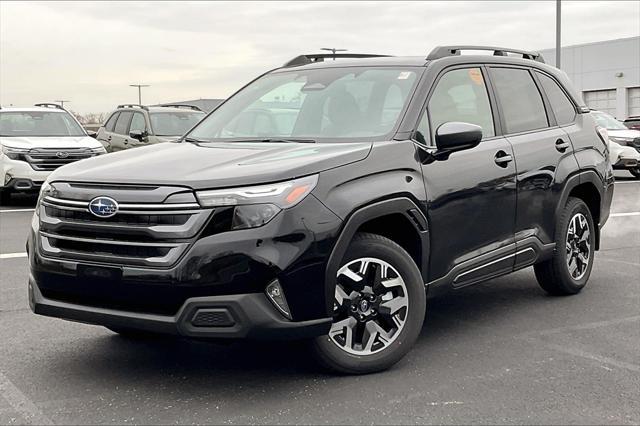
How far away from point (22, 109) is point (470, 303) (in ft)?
36.0

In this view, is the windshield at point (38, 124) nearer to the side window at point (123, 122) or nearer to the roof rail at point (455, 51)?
the side window at point (123, 122)

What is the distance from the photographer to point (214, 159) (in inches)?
165

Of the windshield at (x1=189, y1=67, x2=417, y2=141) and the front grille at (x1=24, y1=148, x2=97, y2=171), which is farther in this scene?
the front grille at (x1=24, y1=148, x2=97, y2=171)

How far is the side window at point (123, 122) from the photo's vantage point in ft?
51.9

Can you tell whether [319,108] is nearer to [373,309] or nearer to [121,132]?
[373,309]

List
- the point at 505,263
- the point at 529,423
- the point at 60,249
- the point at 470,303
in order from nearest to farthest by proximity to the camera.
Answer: the point at 529,423 < the point at 60,249 < the point at 505,263 < the point at 470,303

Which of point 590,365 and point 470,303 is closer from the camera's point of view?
point 590,365

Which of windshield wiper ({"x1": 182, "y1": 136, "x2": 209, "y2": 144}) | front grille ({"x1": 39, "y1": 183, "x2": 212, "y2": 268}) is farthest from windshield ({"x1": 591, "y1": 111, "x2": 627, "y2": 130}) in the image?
front grille ({"x1": 39, "y1": 183, "x2": 212, "y2": 268})

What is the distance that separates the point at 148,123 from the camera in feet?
48.8

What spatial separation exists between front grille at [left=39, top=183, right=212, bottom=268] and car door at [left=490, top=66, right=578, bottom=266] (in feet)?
8.34

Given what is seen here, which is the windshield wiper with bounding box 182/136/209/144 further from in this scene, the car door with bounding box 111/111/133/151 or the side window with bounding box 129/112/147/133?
the car door with bounding box 111/111/133/151

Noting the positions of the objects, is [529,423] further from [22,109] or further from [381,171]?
[22,109]

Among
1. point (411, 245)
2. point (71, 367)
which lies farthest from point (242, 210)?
point (71, 367)

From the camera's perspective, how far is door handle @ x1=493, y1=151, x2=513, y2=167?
5184 mm
